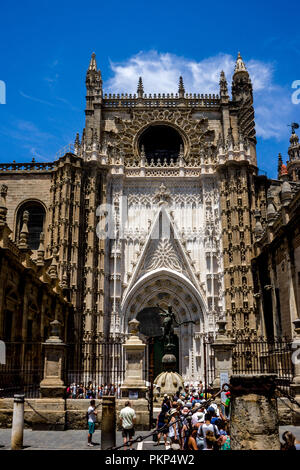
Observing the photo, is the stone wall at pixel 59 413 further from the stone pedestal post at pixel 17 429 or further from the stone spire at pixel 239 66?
the stone spire at pixel 239 66

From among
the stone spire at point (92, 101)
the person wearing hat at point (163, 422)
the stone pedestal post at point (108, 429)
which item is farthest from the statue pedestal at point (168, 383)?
the stone spire at point (92, 101)

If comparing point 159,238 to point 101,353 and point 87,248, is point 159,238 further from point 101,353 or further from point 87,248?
point 101,353

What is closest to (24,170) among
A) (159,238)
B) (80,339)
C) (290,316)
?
(159,238)

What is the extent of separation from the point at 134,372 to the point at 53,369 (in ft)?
8.33

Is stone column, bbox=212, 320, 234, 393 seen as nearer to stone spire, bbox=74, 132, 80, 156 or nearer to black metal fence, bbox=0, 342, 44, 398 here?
black metal fence, bbox=0, 342, 44, 398

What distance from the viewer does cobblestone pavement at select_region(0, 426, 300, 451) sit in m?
9.96

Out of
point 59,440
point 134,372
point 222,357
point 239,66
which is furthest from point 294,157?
→ point 59,440

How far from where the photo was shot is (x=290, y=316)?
801 inches

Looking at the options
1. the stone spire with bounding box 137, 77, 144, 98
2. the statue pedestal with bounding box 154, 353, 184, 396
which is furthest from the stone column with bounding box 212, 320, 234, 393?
the stone spire with bounding box 137, 77, 144, 98

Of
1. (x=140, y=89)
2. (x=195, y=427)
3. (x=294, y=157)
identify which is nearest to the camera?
(x=195, y=427)

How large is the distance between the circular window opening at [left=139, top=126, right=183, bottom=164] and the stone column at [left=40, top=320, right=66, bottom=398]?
22678mm

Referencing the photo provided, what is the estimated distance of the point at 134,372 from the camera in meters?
13.3

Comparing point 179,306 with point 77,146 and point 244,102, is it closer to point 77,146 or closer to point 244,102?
point 77,146
